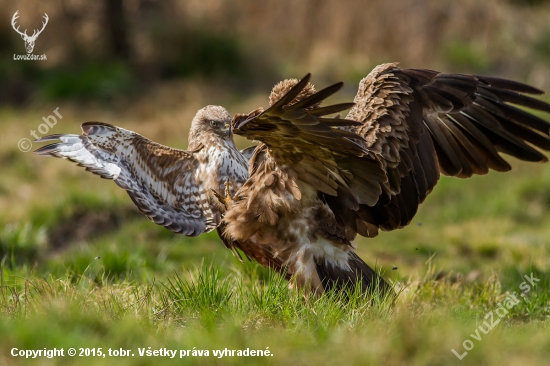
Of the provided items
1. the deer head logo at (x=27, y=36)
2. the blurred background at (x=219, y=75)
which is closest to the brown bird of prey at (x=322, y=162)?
the blurred background at (x=219, y=75)

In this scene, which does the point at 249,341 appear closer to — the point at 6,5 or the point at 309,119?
the point at 309,119

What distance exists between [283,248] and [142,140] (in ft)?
5.12

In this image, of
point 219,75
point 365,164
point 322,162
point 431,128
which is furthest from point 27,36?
point 365,164

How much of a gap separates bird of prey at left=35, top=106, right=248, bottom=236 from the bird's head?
0.02 metres

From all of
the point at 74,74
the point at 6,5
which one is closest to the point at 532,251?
the point at 74,74

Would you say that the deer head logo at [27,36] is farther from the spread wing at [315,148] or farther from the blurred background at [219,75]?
the spread wing at [315,148]

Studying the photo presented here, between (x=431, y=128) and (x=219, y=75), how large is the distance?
26.7 feet

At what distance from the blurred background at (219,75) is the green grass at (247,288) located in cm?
4

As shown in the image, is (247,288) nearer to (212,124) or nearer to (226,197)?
(226,197)

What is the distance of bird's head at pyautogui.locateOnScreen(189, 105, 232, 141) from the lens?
6.30m

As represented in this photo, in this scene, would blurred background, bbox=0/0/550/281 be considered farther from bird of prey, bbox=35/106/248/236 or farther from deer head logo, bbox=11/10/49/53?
bird of prey, bbox=35/106/248/236

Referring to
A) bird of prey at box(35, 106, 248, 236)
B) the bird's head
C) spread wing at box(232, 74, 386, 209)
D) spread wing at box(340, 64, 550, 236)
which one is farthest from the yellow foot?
spread wing at box(340, 64, 550, 236)

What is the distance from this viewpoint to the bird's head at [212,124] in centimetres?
630

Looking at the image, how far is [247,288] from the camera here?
17.0 feet
